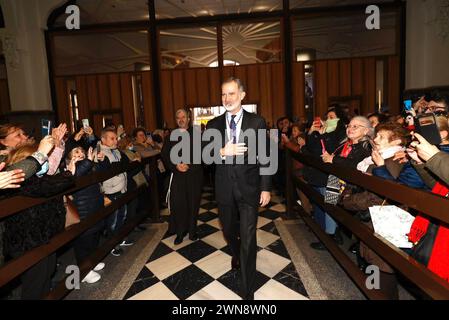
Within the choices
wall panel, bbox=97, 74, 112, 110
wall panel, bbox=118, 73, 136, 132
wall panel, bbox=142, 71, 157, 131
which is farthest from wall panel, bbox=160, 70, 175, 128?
wall panel, bbox=97, 74, 112, 110

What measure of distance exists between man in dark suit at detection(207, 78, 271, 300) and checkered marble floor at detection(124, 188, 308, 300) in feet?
1.01

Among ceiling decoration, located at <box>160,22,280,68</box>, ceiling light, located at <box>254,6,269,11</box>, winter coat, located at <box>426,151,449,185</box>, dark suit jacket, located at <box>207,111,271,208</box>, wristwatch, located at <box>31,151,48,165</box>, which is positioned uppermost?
ceiling light, located at <box>254,6,269,11</box>

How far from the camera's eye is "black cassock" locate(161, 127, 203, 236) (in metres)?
3.51

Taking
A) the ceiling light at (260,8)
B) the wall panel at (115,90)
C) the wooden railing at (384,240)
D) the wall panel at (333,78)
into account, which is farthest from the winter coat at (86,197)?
the wall panel at (333,78)

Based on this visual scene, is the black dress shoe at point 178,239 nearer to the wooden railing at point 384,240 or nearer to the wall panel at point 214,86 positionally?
the wooden railing at point 384,240

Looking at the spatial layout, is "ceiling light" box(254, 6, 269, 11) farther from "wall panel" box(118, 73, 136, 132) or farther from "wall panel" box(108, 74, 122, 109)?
"wall panel" box(108, 74, 122, 109)

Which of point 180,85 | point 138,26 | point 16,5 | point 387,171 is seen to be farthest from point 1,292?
point 16,5

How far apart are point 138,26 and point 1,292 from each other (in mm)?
6571

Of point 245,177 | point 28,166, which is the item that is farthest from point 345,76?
point 28,166

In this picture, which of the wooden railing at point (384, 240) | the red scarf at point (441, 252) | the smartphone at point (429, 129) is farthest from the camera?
the smartphone at point (429, 129)

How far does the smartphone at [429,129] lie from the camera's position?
1472mm

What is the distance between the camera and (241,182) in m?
2.26

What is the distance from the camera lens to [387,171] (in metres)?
1.92

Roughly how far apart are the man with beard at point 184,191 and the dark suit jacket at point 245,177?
1.18 m
